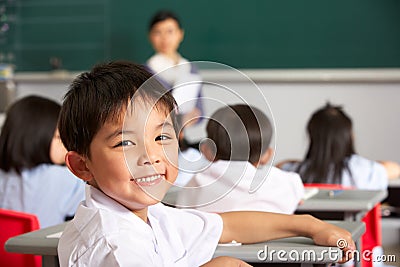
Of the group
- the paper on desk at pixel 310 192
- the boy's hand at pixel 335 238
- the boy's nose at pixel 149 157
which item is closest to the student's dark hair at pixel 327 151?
the paper on desk at pixel 310 192

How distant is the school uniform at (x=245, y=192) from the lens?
1640mm

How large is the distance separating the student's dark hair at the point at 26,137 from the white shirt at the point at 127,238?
4.73 ft

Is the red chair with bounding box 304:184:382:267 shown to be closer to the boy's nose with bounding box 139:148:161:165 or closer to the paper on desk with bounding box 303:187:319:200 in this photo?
the paper on desk with bounding box 303:187:319:200

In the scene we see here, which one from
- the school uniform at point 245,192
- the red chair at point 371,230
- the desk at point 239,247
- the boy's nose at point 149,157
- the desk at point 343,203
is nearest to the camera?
the boy's nose at point 149,157

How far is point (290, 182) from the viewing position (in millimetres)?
2660

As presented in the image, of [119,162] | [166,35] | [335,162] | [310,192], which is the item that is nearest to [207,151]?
[119,162]

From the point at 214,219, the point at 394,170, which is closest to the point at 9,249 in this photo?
the point at 214,219

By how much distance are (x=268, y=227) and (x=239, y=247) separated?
8cm

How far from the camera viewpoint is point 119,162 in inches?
56.9

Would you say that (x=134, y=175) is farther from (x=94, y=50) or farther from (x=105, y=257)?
(x=94, y=50)

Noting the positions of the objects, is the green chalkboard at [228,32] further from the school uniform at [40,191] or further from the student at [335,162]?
the school uniform at [40,191]

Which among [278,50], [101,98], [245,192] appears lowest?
[245,192]

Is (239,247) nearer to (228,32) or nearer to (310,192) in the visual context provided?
(310,192)

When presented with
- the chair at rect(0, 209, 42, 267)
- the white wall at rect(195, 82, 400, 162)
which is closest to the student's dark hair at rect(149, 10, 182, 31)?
the white wall at rect(195, 82, 400, 162)
